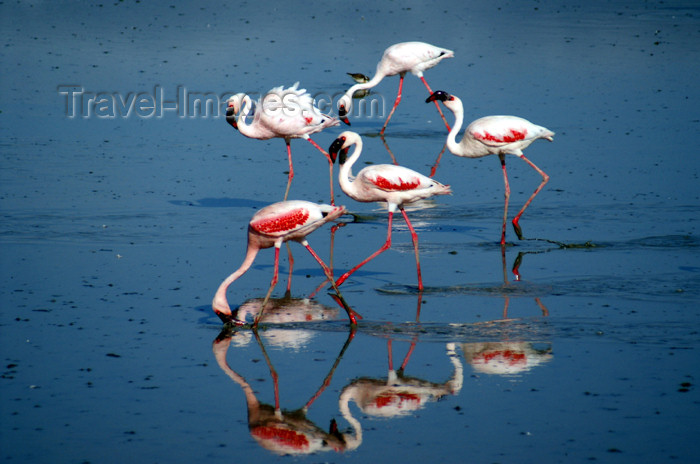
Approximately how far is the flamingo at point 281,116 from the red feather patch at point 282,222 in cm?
394

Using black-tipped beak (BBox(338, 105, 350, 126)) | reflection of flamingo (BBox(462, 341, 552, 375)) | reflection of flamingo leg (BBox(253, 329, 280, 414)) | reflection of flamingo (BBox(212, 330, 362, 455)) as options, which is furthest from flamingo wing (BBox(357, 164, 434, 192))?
black-tipped beak (BBox(338, 105, 350, 126))

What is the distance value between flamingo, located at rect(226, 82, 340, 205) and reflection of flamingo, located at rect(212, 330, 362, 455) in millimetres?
5747

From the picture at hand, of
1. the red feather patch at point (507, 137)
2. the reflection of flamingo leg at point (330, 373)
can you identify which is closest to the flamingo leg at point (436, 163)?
the red feather patch at point (507, 137)

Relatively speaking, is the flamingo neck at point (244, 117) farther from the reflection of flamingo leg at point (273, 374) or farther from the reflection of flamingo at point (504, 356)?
the reflection of flamingo at point (504, 356)

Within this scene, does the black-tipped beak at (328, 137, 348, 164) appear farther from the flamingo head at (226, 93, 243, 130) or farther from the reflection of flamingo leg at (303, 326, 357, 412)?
the flamingo head at (226, 93, 243, 130)

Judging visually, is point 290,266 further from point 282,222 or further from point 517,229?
point 517,229

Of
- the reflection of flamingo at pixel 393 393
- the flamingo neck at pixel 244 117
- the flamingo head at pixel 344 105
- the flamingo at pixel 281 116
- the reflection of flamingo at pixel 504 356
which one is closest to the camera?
the reflection of flamingo at pixel 393 393

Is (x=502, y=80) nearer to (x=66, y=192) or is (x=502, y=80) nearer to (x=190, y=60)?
(x=190, y=60)

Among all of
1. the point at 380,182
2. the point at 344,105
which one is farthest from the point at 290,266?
the point at 344,105

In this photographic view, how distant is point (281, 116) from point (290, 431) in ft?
21.6

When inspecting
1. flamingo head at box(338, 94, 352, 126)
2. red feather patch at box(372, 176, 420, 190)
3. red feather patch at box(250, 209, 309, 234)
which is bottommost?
red feather patch at box(250, 209, 309, 234)

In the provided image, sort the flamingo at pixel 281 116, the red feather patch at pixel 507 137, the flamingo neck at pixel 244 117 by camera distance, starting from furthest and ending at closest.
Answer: the flamingo neck at pixel 244 117
the flamingo at pixel 281 116
the red feather patch at pixel 507 137

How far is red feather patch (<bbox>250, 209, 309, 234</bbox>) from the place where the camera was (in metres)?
7.40

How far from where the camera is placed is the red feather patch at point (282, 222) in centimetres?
740
